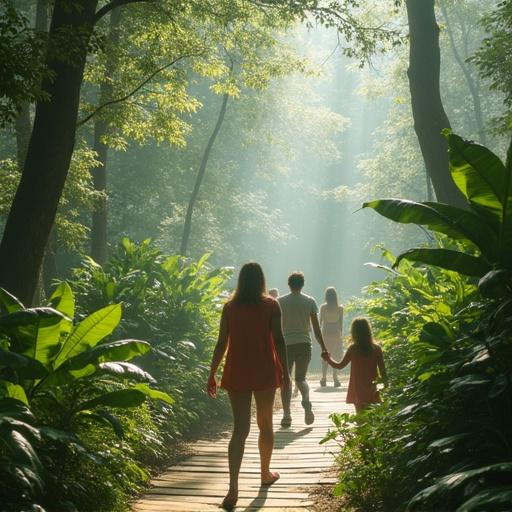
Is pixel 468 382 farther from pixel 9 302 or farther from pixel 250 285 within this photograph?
pixel 9 302

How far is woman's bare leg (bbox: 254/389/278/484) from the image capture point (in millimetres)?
7551

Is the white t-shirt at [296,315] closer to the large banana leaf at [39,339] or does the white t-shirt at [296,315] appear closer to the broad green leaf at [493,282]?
the large banana leaf at [39,339]

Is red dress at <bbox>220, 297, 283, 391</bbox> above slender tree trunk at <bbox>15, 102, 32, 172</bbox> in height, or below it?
below

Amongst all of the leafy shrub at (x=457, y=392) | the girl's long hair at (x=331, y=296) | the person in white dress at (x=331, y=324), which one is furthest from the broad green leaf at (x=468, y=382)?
the person in white dress at (x=331, y=324)

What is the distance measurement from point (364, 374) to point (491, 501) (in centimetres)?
523

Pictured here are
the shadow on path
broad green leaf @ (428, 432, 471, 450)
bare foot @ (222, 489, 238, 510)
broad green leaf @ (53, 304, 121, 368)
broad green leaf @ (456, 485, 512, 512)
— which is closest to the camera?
broad green leaf @ (456, 485, 512, 512)

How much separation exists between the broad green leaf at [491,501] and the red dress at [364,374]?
506 cm

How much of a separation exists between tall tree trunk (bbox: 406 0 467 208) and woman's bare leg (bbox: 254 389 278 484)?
19.6 ft

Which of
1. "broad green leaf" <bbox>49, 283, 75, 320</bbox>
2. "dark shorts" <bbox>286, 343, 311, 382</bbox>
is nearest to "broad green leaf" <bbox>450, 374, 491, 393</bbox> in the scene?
"broad green leaf" <bbox>49, 283, 75, 320</bbox>

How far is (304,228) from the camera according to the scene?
264 ft

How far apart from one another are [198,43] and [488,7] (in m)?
27.9

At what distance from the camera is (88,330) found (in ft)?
22.2

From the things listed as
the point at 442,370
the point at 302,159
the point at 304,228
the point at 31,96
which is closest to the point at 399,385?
the point at 442,370

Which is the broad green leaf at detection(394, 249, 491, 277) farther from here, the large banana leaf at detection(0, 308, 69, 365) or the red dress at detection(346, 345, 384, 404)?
the red dress at detection(346, 345, 384, 404)
